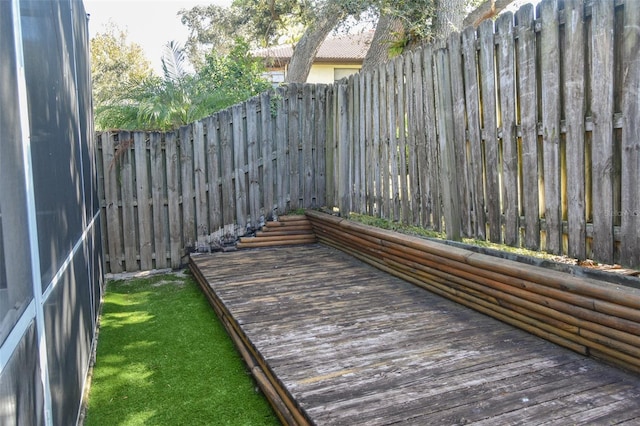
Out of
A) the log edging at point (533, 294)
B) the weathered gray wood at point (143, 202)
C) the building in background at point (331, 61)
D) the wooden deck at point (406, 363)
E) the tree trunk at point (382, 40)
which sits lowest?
the wooden deck at point (406, 363)

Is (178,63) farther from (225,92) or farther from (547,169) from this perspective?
(547,169)

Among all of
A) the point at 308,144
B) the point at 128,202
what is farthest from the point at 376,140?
the point at 128,202

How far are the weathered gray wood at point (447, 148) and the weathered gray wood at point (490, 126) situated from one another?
39 centimetres

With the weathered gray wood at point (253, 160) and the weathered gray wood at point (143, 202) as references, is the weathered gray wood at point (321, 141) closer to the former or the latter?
the weathered gray wood at point (253, 160)

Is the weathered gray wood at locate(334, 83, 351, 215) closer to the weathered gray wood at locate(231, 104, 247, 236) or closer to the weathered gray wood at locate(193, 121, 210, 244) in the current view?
the weathered gray wood at locate(231, 104, 247, 236)

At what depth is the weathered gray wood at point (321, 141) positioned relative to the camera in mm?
6594

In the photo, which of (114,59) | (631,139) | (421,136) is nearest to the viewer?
(631,139)

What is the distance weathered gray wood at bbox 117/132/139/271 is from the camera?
231 inches

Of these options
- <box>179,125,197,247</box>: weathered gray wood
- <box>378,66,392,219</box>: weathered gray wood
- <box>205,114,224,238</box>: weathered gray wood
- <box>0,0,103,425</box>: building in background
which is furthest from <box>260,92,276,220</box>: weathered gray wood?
<box>0,0,103,425</box>: building in background

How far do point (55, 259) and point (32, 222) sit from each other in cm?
47

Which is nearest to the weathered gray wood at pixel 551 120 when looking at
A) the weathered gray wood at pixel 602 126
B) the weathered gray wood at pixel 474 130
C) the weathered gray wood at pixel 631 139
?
the weathered gray wood at pixel 602 126

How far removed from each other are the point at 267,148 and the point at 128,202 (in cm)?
180

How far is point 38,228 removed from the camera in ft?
5.82

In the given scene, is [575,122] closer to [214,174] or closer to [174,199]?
[214,174]
